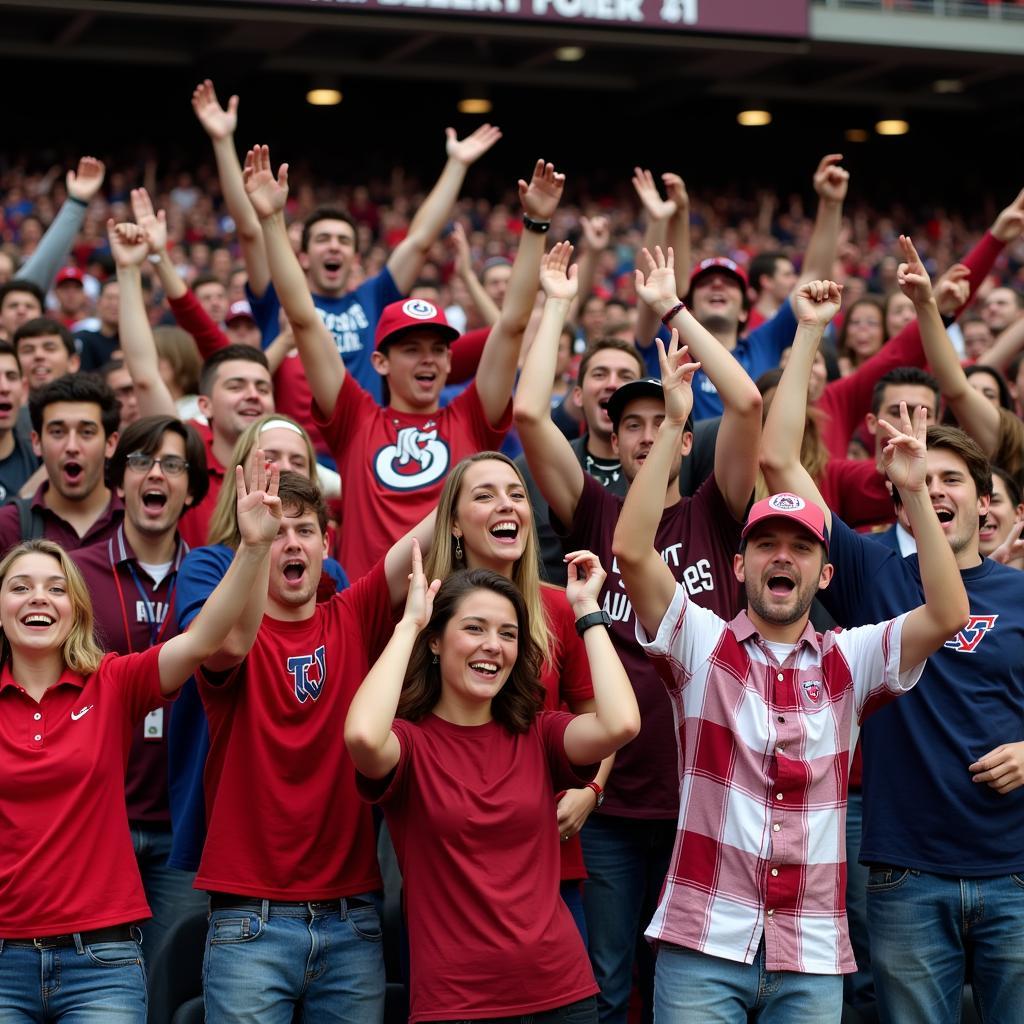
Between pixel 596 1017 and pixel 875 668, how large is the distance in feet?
3.55

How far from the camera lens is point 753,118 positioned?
79.6 feet

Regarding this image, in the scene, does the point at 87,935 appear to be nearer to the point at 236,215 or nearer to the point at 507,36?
the point at 236,215

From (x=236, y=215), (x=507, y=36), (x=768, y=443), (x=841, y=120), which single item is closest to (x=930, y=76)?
(x=841, y=120)

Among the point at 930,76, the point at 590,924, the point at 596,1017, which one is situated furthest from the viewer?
the point at 930,76

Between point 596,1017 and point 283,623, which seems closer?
point 596,1017

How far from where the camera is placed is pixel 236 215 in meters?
6.22

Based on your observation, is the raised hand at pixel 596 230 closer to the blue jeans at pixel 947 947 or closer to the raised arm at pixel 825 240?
the raised arm at pixel 825 240

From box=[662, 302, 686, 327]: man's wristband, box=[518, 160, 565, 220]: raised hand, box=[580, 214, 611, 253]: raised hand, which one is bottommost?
box=[662, 302, 686, 327]: man's wristband

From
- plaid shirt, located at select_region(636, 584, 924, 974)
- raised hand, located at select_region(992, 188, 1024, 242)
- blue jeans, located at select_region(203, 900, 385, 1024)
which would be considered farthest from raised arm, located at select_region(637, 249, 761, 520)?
raised hand, located at select_region(992, 188, 1024, 242)

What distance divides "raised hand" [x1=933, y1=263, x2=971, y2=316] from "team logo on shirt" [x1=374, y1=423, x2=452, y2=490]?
187 cm

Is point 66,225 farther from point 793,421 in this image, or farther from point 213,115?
point 793,421

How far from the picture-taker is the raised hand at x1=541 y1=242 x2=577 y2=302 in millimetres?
4473

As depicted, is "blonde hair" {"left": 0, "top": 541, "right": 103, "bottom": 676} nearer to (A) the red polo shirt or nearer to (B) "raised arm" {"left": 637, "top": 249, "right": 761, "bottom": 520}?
Answer: (A) the red polo shirt

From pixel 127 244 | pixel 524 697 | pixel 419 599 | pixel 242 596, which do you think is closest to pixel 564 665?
pixel 524 697
